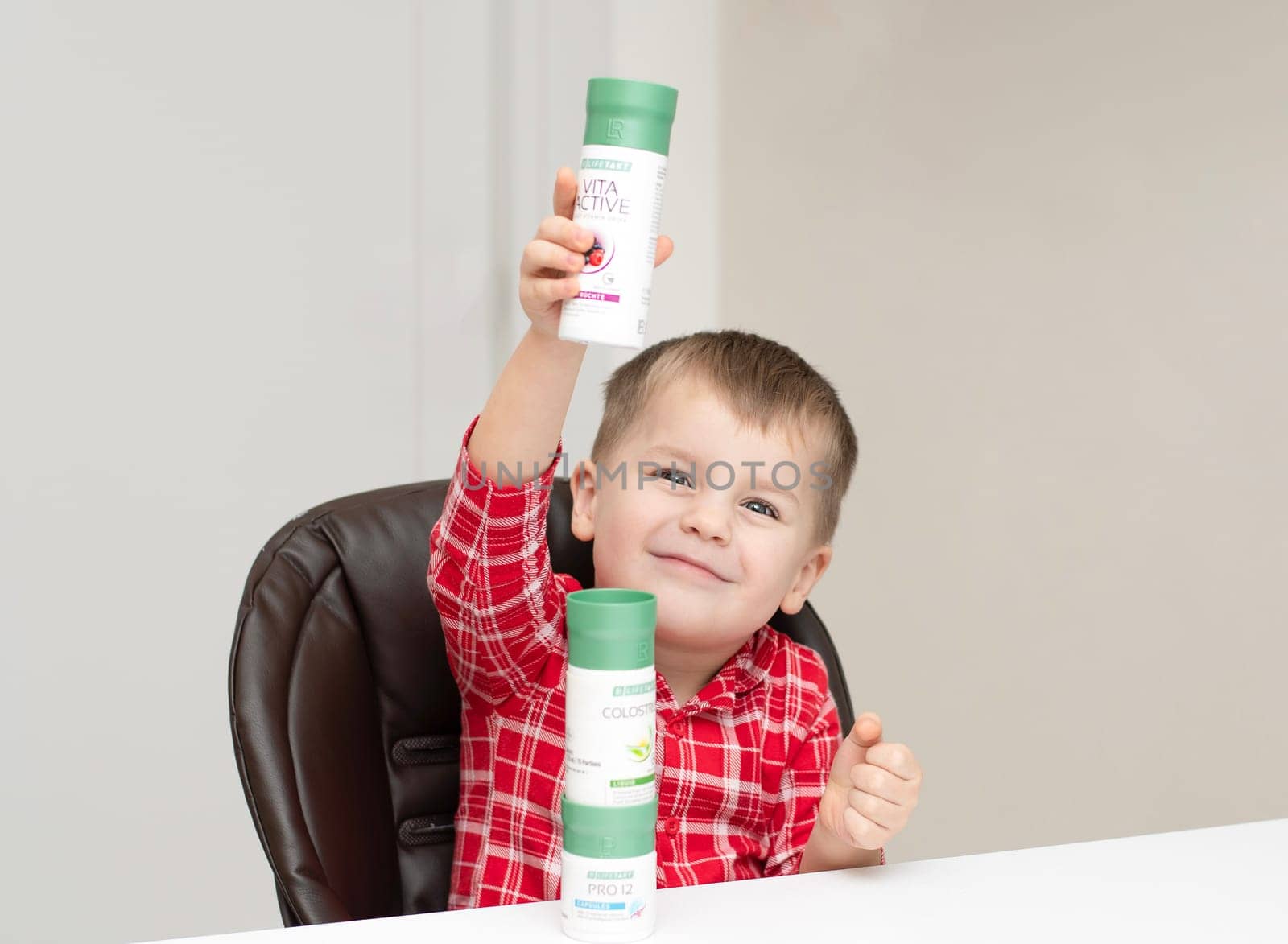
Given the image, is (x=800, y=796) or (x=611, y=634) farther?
(x=800, y=796)

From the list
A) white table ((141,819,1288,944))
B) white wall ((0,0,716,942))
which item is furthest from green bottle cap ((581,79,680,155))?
white wall ((0,0,716,942))

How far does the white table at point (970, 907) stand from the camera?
0.76m

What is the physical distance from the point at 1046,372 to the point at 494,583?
1334 mm

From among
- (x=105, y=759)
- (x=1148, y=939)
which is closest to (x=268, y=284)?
(x=105, y=759)

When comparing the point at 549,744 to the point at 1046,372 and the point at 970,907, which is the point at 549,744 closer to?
the point at 970,907

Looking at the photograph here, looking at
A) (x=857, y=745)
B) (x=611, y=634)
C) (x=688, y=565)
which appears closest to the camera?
(x=611, y=634)

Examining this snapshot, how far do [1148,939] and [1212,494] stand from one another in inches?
50.1

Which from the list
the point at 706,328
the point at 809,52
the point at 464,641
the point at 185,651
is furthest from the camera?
the point at 706,328

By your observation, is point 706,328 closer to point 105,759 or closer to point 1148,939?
point 105,759

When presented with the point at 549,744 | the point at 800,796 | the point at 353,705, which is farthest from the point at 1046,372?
the point at 353,705

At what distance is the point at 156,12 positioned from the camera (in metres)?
2.08

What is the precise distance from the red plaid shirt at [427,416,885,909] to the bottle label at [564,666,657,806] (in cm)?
36

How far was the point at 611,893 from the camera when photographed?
74 centimetres

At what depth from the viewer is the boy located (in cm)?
111
